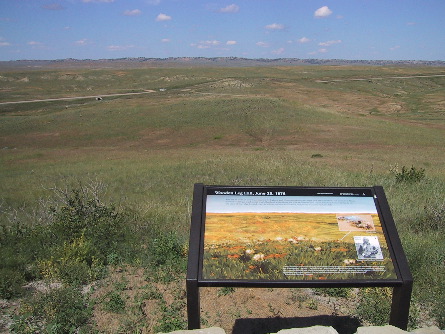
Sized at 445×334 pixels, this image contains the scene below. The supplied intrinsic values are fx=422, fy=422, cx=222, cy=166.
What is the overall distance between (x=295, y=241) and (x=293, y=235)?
7cm

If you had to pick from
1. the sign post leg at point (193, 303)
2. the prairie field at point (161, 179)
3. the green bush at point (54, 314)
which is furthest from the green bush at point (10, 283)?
the sign post leg at point (193, 303)

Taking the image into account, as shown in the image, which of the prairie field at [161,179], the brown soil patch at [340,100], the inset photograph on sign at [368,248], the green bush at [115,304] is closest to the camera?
the inset photograph on sign at [368,248]

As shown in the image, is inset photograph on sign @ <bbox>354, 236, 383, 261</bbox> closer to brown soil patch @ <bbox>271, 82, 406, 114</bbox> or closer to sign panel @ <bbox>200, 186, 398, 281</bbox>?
sign panel @ <bbox>200, 186, 398, 281</bbox>

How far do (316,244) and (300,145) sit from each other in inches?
933

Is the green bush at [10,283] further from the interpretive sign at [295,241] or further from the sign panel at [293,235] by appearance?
the sign panel at [293,235]

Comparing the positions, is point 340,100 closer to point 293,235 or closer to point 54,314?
point 293,235

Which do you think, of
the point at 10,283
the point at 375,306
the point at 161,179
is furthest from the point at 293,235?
the point at 161,179

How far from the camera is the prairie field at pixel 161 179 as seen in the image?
538 centimetres

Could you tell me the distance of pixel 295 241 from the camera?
4.25m

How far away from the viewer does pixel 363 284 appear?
3.88 meters

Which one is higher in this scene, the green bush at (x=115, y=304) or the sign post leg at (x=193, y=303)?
the sign post leg at (x=193, y=303)

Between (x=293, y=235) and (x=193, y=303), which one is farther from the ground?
(x=293, y=235)

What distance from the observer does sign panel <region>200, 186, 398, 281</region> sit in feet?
13.2

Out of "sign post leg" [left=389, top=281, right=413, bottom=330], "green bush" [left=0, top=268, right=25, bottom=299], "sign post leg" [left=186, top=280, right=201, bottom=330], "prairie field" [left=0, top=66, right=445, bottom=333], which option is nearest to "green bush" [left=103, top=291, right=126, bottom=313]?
"prairie field" [left=0, top=66, right=445, bottom=333]
